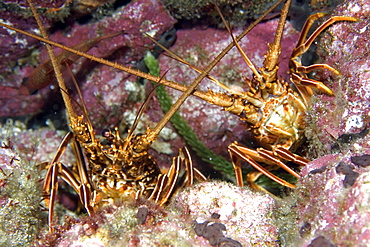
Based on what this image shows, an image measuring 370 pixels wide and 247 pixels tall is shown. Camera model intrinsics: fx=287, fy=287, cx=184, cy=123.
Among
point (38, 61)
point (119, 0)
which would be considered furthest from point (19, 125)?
point (119, 0)

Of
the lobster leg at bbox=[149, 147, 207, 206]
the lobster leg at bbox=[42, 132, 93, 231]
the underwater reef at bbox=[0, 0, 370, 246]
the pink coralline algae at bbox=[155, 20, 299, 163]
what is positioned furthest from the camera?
the pink coralline algae at bbox=[155, 20, 299, 163]

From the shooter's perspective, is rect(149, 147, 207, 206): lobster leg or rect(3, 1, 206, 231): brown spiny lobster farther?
rect(149, 147, 207, 206): lobster leg

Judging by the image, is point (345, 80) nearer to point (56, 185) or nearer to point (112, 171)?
point (112, 171)

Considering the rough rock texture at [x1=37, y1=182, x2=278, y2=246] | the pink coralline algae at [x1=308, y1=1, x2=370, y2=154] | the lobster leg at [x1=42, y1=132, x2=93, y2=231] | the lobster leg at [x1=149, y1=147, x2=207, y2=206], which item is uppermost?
the pink coralline algae at [x1=308, y1=1, x2=370, y2=154]

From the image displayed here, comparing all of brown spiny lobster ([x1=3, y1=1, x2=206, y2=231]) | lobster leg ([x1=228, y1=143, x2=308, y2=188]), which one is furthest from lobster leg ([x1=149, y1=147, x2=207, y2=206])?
lobster leg ([x1=228, y1=143, x2=308, y2=188])

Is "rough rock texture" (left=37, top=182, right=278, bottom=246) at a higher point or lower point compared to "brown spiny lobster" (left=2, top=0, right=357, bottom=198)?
lower

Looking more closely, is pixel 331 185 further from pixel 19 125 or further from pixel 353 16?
pixel 19 125

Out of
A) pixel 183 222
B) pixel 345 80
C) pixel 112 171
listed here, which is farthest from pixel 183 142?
pixel 345 80

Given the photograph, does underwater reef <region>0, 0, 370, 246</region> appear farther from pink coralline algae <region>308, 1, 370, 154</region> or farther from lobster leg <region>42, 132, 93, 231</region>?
lobster leg <region>42, 132, 93, 231</region>

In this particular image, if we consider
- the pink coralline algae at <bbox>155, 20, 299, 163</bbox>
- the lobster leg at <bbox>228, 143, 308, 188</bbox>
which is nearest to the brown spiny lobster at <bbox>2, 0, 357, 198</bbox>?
the lobster leg at <bbox>228, 143, 308, 188</bbox>

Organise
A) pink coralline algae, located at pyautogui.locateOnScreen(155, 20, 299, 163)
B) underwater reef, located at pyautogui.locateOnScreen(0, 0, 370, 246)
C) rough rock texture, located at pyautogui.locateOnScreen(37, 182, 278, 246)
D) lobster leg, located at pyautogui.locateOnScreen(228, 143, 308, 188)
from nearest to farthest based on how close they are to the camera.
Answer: underwater reef, located at pyautogui.locateOnScreen(0, 0, 370, 246)
rough rock texture, located at pyautogui.locateOnScreen(37, 182, 278, 246)
lobster leg, located at pyautogui.locateOnScreen(228, 143, 308, 188)
pink coralline algae, located at pyautogui.locateOnScreen(155, 20, 299, 163)
